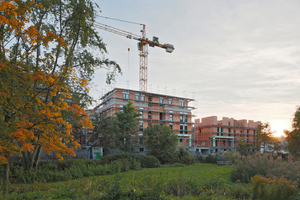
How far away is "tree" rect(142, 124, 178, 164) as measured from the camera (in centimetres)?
2476

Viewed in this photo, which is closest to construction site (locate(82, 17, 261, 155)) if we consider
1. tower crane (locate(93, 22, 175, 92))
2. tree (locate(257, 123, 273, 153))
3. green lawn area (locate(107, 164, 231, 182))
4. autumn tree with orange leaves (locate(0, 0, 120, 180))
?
tower crane (locate(93, 22, 175, 92))

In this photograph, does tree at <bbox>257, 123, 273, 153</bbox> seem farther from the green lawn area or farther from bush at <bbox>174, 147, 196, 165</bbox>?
the green lawn area

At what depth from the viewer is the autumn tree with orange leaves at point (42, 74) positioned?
7094 mm

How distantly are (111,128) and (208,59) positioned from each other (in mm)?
14330

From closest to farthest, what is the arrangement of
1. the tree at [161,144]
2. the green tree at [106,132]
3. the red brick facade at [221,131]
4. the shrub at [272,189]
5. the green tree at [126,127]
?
1. the shrub at [272,189]
2. the tree at [161,144]
3. the green tree at [106,132]
4. the green tree at [126,127]
5. the red brick facade at [221,131]

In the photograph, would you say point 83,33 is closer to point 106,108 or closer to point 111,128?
point 111,128

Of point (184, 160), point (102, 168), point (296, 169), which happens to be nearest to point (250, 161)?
point (296, 169)

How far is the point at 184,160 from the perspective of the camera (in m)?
24.9

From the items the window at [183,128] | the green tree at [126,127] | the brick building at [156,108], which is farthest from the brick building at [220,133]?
the green tree at [126,127]

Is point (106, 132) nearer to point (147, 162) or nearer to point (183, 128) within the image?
point (147, 162)

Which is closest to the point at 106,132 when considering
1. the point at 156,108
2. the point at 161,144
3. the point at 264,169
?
the point at 161,144

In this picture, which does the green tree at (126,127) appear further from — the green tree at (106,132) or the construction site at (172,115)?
the construction site at (172,115)

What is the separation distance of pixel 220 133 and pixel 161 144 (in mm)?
37165

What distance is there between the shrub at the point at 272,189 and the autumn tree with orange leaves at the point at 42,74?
21.4 ft
